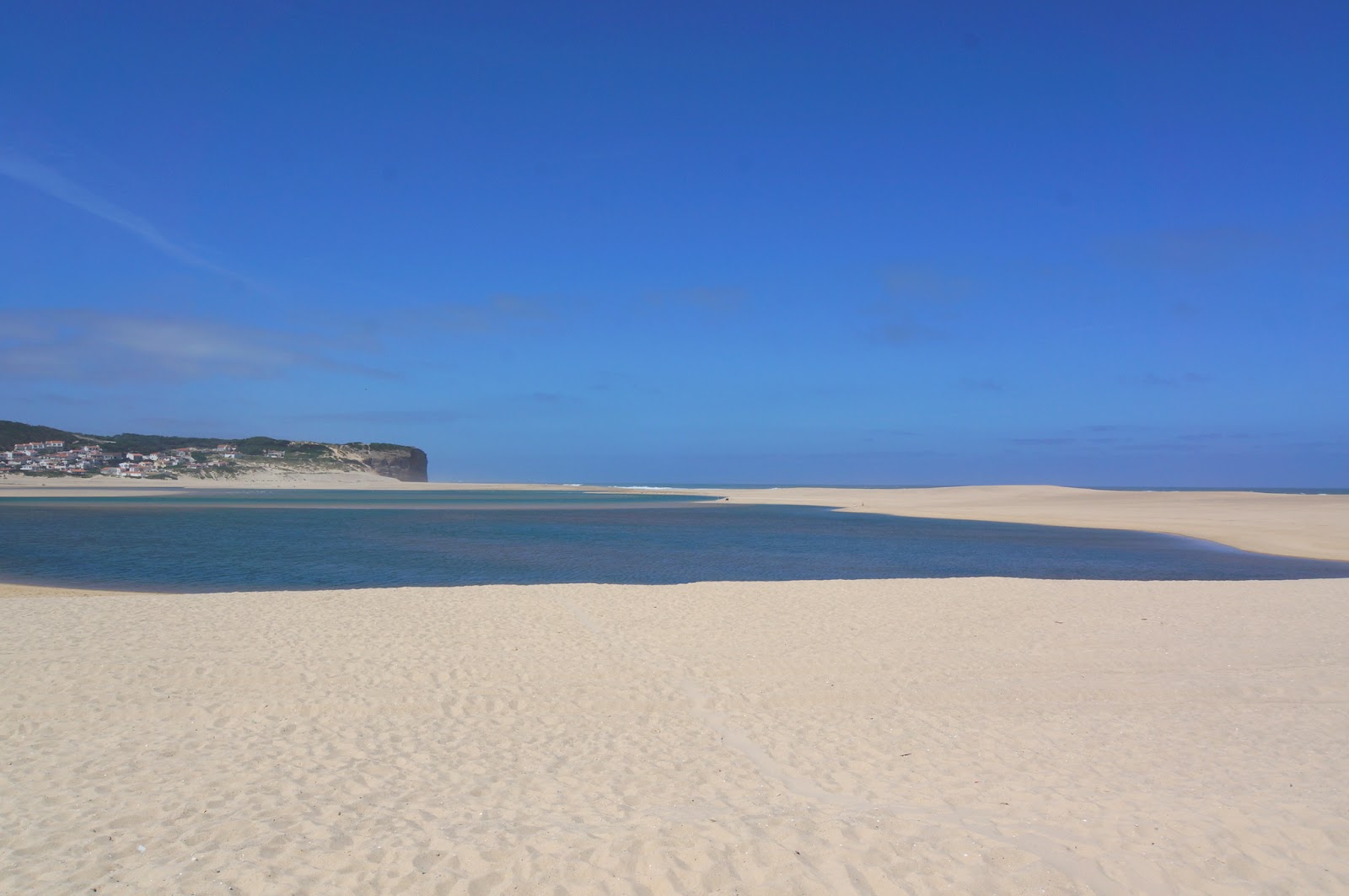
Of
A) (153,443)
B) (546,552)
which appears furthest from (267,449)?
(546,552)

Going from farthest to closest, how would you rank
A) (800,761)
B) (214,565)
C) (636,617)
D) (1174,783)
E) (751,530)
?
(751,530), (214,565), (636,617), (800,761), (1174,783)

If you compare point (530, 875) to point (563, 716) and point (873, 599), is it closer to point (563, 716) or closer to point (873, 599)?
point (563, 716)

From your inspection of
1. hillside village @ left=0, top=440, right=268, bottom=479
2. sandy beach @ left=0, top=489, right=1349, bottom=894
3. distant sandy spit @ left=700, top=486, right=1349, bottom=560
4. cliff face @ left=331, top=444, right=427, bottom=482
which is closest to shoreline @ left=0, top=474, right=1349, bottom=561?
distant sandy spit @ left=700, top=486, right=1349, bottom=560

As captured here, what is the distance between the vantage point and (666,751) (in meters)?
7.33

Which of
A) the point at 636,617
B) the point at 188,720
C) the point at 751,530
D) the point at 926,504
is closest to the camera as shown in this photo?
the point at 188,720

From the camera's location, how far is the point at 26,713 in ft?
25.7

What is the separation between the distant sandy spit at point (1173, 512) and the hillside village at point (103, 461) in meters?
101

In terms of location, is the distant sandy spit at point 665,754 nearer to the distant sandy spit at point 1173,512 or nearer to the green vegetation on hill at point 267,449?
the distant sandy spit at point 1173,512

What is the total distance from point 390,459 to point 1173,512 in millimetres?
137737

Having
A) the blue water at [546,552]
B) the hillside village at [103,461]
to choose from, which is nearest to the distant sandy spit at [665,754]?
the blue water at [546,552]

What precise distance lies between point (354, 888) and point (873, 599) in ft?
41.6

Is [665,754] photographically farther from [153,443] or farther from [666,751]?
[153,443]

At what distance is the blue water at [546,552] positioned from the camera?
22062 millimetres

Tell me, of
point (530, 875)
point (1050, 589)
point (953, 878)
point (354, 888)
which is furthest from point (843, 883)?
point (1050, 589)
